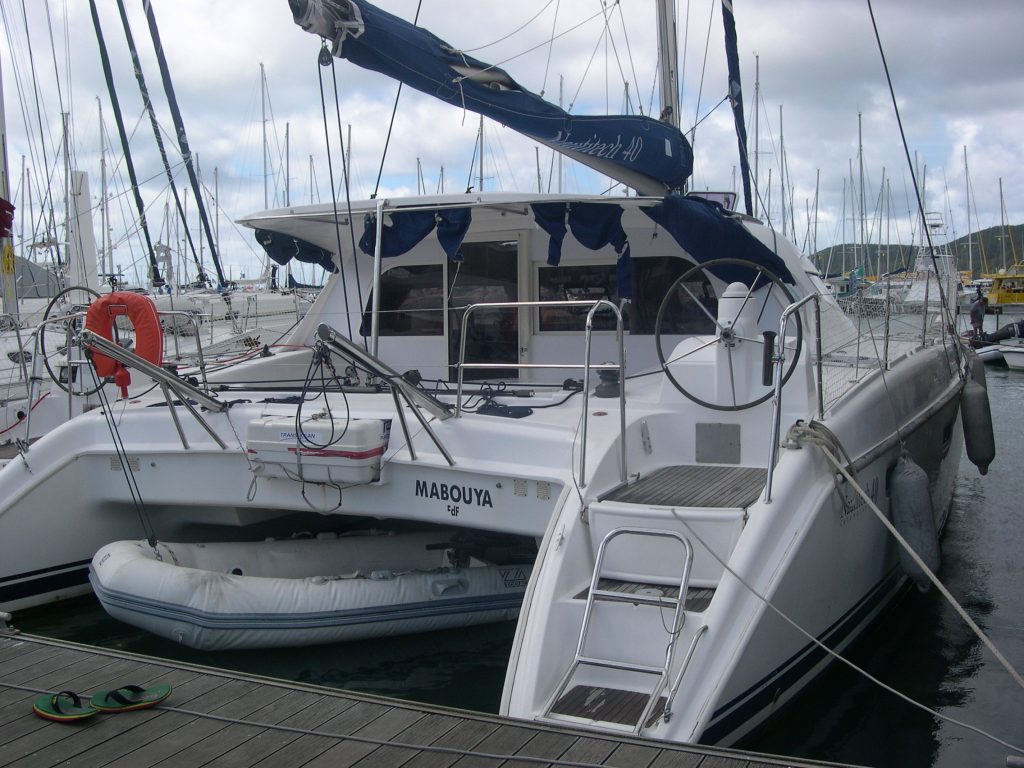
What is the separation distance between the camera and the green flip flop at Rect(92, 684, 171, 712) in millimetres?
3250

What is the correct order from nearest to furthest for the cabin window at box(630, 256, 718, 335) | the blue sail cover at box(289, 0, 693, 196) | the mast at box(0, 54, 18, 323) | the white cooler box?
the white cooler box → the blue sail cover at box(289, 0, 693, 196) → the cabin window at box(630, 256, 718, 335) → the mast at box(0, 54, 18, 323)

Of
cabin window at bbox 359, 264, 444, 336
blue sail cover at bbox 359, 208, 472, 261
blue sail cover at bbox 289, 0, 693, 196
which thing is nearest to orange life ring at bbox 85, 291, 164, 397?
blue sail cover at bbox 359, 208, 472, 261

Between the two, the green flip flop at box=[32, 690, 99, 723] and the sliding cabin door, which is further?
the sliding cabin door

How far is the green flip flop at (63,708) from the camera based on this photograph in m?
3.17

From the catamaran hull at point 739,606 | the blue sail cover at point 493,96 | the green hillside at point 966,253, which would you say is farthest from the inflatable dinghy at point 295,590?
the green hillside at point 966,253

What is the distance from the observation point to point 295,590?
5359 millimetres

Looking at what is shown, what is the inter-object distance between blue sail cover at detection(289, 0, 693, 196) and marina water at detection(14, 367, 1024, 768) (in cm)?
338

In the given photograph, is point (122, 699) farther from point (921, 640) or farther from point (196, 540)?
point (921, 640)

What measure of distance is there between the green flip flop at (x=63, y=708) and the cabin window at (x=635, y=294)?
482cm

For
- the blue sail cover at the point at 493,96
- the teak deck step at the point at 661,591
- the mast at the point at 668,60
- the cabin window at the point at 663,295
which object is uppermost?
the mast at the point at 668,60

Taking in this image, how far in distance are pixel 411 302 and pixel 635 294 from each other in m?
1.89

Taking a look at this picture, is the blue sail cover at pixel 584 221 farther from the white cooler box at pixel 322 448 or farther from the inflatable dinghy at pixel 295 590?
the inflatable dinghy at pixel 295 590

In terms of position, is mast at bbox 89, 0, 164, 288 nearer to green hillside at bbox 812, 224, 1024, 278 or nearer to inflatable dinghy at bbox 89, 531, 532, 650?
inflatable dinghy at bbox 89, 531, 532, 650

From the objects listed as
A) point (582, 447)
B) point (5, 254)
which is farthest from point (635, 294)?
point (5, 254)
